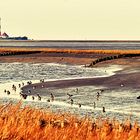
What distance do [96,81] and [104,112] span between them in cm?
2472

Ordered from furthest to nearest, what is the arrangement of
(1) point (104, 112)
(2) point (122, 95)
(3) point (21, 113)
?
(2) point (122, 95), (1) point (104, 112), (3) point (21, 113)

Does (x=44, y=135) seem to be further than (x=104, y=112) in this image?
No

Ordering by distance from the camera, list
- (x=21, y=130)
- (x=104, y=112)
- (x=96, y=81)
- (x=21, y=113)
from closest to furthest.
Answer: (x=21, y=130) < (x=21, y=113) < (x=104, y=112) < (x=96, y=81)

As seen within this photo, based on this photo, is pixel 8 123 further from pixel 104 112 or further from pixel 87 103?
pixel 87 103

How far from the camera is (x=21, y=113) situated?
10.1 metres

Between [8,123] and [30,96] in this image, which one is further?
[30,96]

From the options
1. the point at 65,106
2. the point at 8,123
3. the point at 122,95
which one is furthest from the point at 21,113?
the point at 122,95

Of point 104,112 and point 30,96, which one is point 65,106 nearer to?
point 104,112

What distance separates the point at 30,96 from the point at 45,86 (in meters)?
8.35

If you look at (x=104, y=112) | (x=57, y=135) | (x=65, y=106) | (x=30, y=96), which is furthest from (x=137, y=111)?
(x=57, y=135)

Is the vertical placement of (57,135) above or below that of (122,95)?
above

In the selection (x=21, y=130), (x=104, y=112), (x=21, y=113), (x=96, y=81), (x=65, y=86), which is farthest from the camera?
(x=96, y=81)

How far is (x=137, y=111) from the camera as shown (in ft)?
105

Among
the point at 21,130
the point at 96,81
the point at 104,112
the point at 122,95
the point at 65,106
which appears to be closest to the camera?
the point at 21,130
